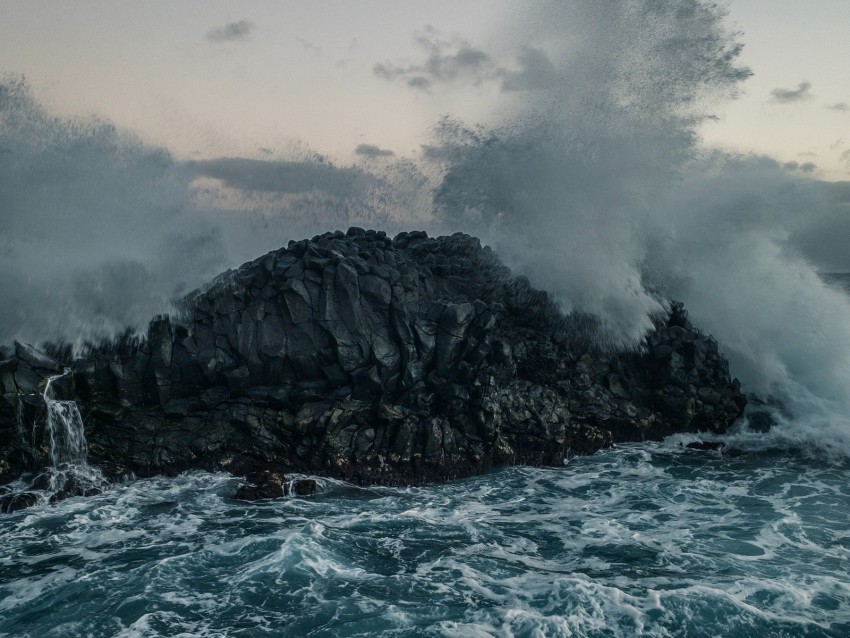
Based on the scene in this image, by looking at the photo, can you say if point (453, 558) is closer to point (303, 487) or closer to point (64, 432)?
point (303, 487)

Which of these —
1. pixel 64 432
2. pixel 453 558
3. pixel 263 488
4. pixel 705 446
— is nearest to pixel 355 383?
pixel 263 488

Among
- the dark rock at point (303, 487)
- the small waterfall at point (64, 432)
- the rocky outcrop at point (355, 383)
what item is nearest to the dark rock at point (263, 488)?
the dark rock at point (303, 487)

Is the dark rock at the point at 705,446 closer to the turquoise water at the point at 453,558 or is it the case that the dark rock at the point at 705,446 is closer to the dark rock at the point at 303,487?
the turquoise water at the point at 453,558

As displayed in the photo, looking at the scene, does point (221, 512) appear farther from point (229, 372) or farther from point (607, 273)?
point (607, 273)

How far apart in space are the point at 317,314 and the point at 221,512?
851 centimetres

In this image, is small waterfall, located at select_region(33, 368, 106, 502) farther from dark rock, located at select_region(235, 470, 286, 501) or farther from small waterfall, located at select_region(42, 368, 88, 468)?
dark rock, located at select_region(235, 470, 286, 501)

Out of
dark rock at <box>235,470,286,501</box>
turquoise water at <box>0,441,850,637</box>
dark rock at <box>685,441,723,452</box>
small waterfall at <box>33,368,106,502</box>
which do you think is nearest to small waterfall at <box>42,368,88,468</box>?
small waterfall at <box>33,368,106,502</box>

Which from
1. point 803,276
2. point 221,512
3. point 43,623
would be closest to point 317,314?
point 221,512

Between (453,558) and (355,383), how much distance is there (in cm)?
903

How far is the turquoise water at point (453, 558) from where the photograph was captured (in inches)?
491

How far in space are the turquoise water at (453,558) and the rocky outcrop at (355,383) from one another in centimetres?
141

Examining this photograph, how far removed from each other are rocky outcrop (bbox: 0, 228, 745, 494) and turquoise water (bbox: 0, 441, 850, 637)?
4.63 ft

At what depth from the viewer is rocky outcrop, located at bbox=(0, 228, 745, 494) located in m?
21.2

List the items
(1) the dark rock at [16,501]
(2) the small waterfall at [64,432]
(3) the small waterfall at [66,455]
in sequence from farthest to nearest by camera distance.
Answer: (2) the small waterfall at [64,432]
(3) the small waterfall at [66,455]
(1) the dark rock at [16,501]
